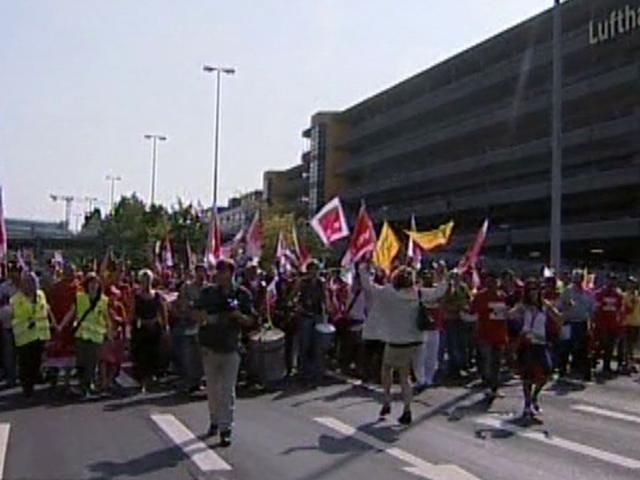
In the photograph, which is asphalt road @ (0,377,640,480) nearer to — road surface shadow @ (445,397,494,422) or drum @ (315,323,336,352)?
road surface shadow @ (445,397,494,422)

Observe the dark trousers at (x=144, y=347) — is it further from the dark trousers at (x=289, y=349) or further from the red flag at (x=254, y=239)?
the red flag at (x=254, y=239)

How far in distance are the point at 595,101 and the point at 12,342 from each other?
5639 centimetres

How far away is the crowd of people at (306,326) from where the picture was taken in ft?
46.5

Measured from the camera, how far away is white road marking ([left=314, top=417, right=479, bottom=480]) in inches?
415

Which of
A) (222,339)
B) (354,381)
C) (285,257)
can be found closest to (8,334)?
(354,381)

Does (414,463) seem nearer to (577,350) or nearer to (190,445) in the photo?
(190,445)

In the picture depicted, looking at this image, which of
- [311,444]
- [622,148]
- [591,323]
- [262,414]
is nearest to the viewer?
[311,444]

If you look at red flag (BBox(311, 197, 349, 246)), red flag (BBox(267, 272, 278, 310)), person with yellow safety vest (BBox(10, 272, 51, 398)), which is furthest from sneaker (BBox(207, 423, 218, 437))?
red flag (BBox(311, 197, 349, 246))

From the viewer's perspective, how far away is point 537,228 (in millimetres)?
74562

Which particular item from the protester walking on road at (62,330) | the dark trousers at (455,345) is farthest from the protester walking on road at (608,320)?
the protester walking on road at (62,330)

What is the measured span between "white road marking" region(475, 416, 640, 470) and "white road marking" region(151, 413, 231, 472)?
11.7 feet

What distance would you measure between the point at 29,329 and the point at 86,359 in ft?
2.80

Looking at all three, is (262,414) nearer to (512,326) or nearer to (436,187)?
(512,326)

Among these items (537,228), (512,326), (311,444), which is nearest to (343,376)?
(512,326)
